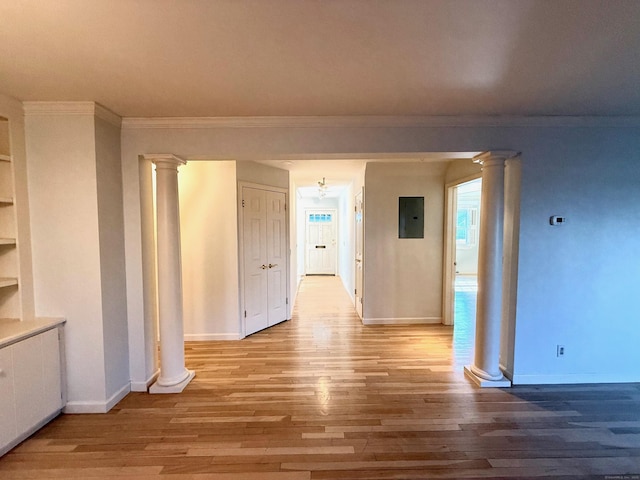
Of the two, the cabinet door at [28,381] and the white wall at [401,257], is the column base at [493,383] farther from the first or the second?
the cabinet door at [28,381]

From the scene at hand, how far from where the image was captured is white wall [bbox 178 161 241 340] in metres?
3.67

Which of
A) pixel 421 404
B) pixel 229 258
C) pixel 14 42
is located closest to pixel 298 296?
pixel 229 258

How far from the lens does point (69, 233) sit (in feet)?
7.26

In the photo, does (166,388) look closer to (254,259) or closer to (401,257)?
(254,259)

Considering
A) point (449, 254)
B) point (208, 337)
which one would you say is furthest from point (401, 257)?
point (208, 337)

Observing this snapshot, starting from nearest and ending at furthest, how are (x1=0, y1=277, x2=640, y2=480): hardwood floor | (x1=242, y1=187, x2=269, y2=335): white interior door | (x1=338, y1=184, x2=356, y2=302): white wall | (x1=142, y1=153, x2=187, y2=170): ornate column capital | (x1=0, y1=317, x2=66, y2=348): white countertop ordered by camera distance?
(x1=0, y1=277, x2=640, y2=480): hardwood floor → (x1=0, y1=317, x2=66, y2=348): white countertop → (x1=142, y1=153, x2=187, y2=170): ornate column capital → (x1=242, y1=187, x2=269, y2=335): white interior door → (x1=338, y1=184, x2=356, y2=302): white wall

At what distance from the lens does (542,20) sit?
133 centimetres

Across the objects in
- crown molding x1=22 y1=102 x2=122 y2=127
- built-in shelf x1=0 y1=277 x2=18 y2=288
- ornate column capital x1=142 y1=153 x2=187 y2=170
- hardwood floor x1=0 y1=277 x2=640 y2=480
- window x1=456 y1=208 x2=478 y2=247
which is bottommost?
hardwood floor x1=0 y1=277 x2=640 y2=480

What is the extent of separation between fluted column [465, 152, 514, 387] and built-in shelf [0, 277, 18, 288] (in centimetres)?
385

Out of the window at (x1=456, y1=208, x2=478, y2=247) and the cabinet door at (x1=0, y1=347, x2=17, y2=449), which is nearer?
the cabinet door at (x1=0, y1=347, x2=17, y2=449)

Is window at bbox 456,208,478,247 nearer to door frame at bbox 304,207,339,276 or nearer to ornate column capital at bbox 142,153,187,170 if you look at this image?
door frame at bbox 304,207,339,276

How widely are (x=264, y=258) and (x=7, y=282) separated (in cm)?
259

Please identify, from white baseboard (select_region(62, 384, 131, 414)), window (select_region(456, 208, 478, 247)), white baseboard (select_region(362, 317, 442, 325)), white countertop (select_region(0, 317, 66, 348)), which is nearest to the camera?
white countertop (select_region(0, 317, 66, 348))

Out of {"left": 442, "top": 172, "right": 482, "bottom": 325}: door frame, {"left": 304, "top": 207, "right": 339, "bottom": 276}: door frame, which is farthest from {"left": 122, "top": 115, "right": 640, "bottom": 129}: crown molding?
{"left": 304, "top": 207, "right": 339, "bottom": 276}: door frame
